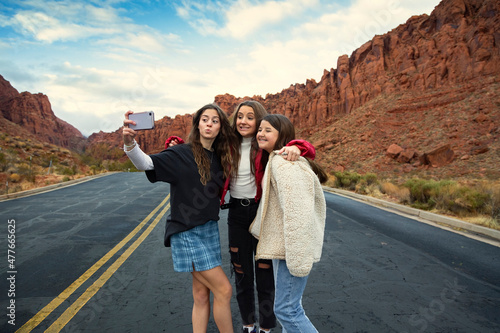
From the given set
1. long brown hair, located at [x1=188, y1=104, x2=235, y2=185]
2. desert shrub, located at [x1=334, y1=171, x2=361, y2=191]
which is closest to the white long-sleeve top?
long brown hair, located at [x1=188, y1=104, x2=235, y2=185]

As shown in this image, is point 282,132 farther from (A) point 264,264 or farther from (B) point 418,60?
(B) point 418,60

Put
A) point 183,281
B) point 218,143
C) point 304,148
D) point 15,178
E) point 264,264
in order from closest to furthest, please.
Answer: point 304,148, point 264,264, point 218,143, point 183,281, point 15,178

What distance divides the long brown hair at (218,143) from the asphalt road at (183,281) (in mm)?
1525

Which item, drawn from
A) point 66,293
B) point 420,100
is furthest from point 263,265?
point 420,100

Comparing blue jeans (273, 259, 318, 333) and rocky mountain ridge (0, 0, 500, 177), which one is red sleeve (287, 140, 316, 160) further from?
rocky mountain ridge (0, 0, 500, 177)

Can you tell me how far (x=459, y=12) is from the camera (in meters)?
47.1

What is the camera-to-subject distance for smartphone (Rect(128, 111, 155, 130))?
1.96m

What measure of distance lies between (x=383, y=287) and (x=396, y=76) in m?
55.0

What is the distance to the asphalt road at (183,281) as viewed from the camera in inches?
104

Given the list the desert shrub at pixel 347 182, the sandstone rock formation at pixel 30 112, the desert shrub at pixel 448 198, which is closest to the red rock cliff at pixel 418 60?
the desert shrub at pixel 347 182

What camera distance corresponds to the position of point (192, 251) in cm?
197

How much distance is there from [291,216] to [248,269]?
98 centimetres

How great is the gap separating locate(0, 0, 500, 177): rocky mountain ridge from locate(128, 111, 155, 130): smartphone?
24252 mm

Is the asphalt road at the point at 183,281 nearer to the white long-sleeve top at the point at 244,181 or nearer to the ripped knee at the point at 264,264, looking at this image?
the ripped knee at the point at 264,264
